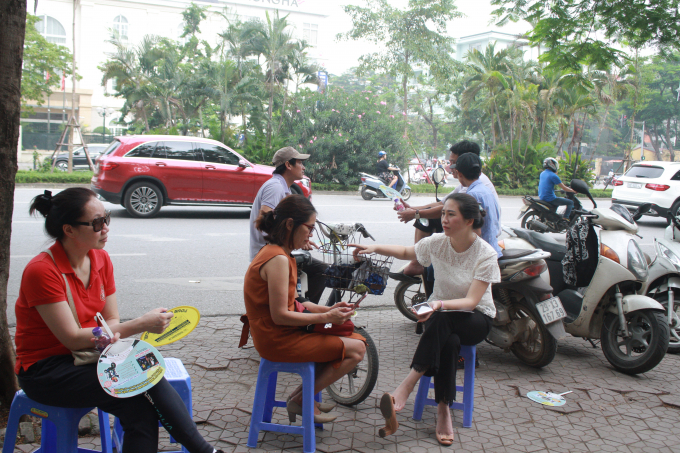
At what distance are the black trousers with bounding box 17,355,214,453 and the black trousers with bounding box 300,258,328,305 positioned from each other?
6.79 ft

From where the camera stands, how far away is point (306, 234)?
3037 millimetres

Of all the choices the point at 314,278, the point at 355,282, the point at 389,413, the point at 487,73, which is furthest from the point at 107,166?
the point at 487,73

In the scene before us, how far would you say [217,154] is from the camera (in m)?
12.1

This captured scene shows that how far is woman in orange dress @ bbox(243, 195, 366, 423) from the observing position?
2889 millimetres

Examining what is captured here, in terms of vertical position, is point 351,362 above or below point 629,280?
below

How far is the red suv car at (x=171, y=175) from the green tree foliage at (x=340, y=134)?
8.65m

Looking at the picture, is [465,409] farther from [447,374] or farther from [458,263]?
[458,263]

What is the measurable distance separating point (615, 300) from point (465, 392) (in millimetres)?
1712

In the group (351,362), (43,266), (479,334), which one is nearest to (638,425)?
(479,334)

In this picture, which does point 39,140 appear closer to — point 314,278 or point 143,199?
→ point 143,199

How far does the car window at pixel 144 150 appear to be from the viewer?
11.4 metres

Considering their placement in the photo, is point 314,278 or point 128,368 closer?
point 128,368

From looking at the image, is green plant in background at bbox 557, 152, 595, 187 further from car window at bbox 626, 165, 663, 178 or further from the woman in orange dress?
the woman in orange dress

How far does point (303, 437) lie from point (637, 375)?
2788 mm
